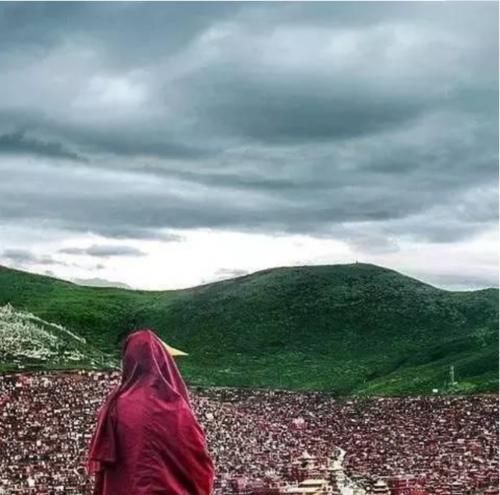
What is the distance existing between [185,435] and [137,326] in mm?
75324

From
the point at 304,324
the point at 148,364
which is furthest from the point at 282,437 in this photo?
the point at 304,324

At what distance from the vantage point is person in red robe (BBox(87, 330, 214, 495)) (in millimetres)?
9250

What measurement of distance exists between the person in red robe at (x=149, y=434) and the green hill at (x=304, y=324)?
140 ft

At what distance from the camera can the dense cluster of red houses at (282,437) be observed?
26156mm

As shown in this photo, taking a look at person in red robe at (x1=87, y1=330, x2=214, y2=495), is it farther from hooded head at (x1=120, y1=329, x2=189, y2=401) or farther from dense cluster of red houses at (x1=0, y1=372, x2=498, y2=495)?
dense cluster of red houses at (x1=0, y1=372, x2=498, y2=495)

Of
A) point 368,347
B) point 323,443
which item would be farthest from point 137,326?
point 323,443

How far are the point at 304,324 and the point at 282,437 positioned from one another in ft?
141

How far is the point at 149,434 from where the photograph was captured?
9.23 meters

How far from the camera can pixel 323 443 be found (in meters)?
37.0

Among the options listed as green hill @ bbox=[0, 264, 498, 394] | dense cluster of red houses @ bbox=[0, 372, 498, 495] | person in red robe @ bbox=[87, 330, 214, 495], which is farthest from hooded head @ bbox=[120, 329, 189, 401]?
green hill @ bbox=[0, 264, 498, 394]

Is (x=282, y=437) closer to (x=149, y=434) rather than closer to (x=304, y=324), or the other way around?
(x=149, y=434)

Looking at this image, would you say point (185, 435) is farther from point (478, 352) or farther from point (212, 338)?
point (212, 338)

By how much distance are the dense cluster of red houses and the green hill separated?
7647mm

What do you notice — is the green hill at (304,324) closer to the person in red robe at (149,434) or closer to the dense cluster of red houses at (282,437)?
the dense cluster of red houses at (282,437)
